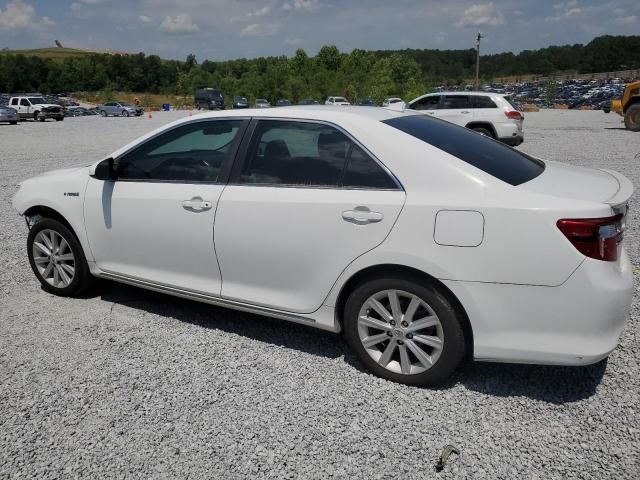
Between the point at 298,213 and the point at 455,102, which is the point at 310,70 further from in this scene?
the point at 298,213

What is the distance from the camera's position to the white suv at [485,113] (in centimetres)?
1527

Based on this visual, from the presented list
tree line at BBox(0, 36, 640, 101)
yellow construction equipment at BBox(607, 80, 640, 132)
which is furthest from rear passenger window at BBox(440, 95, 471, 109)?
tree line at BBox(0, 36, 640, 101)

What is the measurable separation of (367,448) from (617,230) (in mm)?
1689

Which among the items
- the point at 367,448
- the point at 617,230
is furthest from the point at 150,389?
the point at 617,230

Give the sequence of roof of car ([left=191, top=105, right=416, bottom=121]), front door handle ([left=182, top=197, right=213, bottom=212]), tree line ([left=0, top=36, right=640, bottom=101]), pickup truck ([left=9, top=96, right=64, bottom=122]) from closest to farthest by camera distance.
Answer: roof of car ([left=191, top=105, right=416, bottom=121]) < front door handle ([left=182, top=197, right=213, bottom=212]) < pickup truck ([left=9, top=96, right=64, bottom=122]) < tree line ([left=0, top=36, right=640, bottom=101])

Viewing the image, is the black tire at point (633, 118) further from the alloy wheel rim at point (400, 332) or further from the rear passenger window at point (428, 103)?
the alloy wheel rim at point (400, 332)

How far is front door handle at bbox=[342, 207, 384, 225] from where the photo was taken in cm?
307

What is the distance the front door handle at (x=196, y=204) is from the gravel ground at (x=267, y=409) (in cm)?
96

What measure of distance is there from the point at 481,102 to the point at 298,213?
13.9 metres

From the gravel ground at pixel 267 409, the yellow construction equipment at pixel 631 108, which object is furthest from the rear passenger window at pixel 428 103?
the gravel ground at pixel 267 409

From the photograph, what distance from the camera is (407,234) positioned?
2.98 metres

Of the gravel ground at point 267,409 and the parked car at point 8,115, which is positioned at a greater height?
the gravel ground at point 267,409

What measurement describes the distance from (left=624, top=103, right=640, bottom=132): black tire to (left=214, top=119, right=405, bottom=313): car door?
21238 millimetres

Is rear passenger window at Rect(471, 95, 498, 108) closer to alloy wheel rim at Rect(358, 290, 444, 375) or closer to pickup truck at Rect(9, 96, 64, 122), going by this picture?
alloy wheel rim at Rect(358, 290, 444, 375)
